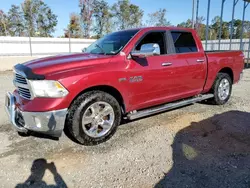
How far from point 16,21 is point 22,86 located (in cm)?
3595

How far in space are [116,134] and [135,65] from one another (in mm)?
1311

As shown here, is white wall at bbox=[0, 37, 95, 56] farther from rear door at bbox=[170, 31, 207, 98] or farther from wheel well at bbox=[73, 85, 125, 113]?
wheel well at bbox=[73, 85, 125, 113]

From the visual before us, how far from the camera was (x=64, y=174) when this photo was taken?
292 cm

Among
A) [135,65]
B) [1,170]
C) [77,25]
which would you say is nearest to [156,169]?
[135,65]

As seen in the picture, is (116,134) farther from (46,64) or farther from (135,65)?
(46,64)

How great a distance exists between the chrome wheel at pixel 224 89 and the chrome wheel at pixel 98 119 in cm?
338

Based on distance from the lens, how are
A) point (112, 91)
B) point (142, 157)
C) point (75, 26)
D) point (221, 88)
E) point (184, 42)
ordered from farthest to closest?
point (75, 26) < point (221, 88) < point (184, 42) < point (112, 91) < point (142, 157)

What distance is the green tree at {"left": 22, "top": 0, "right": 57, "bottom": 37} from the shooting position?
3397 cm

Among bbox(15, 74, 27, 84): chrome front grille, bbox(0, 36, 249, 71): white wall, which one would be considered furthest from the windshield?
bbox(0, 36, 249, 71): white wall

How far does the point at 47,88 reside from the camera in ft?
10.4

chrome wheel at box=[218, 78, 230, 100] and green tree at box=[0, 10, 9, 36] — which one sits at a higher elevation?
green tree at box=[0, 10, 9, 36]

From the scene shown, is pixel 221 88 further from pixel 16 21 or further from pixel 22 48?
pixel 16 21

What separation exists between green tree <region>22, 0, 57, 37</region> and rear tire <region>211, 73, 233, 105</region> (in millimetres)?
32232

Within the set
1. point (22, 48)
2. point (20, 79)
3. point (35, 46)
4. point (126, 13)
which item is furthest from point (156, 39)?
point (126, 13)
